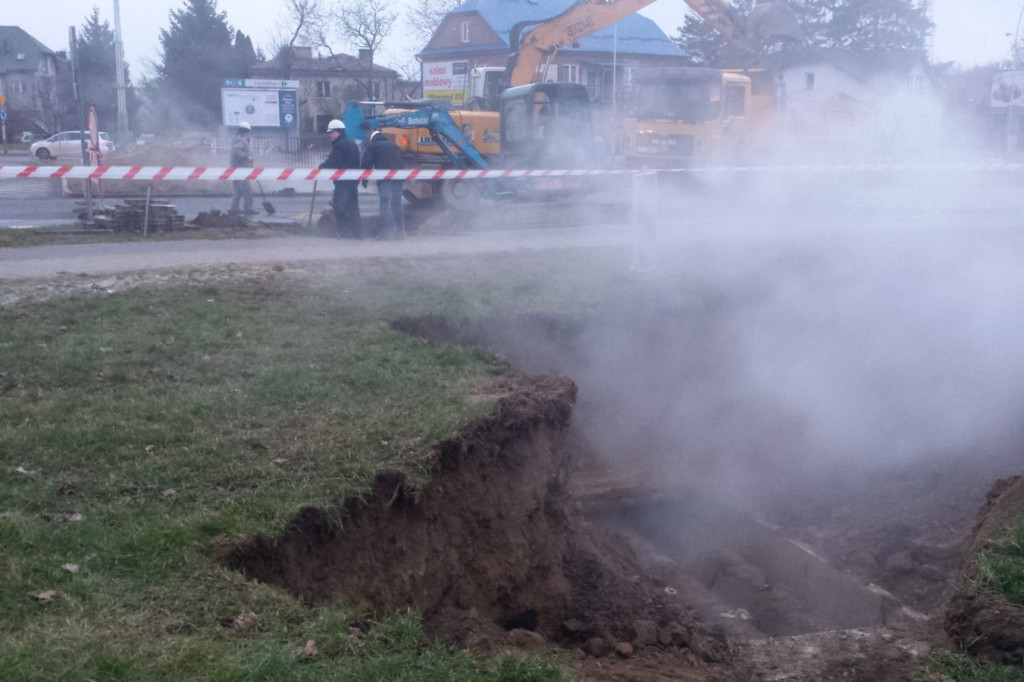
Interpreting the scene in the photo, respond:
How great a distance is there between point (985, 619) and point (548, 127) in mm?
15219

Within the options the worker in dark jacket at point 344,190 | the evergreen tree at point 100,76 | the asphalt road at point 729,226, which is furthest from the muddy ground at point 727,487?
the evergreen tree at point 100,76

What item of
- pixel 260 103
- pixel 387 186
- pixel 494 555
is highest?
pixel 260 103

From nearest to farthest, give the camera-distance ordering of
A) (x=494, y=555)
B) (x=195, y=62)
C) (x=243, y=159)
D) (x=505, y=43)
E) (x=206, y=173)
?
(x=494, y=555)
(x=206, y=173)
(x=243, y=159)
(x=505, y=43)
(x=195, y=62)

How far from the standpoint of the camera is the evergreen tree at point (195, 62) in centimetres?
4775

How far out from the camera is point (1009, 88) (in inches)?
412

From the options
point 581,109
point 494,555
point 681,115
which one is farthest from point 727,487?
point 681,115

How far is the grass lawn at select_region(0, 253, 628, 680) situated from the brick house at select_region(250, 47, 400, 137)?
4233 cm

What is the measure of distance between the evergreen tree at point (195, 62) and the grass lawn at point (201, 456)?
41.7 m

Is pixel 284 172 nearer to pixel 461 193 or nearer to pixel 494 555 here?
pixel 461 193

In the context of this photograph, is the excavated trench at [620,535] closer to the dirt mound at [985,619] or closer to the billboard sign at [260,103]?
the dirt mound at [985,619]

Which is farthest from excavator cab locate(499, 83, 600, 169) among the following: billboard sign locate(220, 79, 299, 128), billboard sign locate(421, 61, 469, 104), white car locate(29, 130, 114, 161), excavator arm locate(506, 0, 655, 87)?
billboard sign locate(421, 61, 469, 104)

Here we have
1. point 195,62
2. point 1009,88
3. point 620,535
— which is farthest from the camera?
point 195,62

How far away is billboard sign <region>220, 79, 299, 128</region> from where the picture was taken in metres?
38.5

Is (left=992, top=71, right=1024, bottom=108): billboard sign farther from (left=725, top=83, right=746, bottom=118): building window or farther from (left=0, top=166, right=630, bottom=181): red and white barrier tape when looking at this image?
(left=725, top=83, right=746, bottom=118): building window
